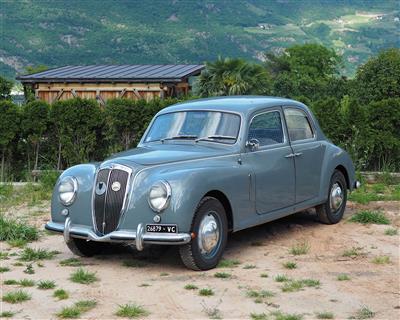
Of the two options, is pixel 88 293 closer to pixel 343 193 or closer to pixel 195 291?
pixel 195 291

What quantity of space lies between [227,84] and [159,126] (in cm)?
5281

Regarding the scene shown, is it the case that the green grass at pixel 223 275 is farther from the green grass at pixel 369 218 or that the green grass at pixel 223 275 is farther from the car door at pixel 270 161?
the green grass at pixel 369 218

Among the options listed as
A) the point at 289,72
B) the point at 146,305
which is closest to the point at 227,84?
the point at 289,72

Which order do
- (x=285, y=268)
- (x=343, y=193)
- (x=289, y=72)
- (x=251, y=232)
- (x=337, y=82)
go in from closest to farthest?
(x=285, y=268) → (x=251, y=232) → (x=343, y=193) → (x=337, y=82) → (x=289, y=72)

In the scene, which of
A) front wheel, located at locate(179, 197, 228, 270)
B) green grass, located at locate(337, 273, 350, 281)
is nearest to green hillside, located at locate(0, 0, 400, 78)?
front wheel, located at locate(179, 197, 228, 270)

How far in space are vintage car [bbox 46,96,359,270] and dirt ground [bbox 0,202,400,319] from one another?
1.08ft

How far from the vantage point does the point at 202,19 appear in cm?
15600

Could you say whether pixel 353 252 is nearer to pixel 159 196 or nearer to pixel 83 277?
pixel 159 196

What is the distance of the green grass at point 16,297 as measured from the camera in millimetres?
5863

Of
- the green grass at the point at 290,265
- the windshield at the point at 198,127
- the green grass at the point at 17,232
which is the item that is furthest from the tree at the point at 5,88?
the green grass at the point at 290,265

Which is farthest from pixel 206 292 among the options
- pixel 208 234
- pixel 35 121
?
pixel 35 121

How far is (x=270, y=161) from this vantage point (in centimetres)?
782

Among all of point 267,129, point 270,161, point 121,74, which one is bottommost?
point 270,161

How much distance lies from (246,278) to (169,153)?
1.57 metres
